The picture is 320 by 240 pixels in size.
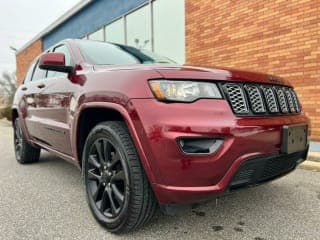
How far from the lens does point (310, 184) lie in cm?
359

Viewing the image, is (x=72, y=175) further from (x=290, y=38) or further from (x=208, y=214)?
(x=290, y=38)

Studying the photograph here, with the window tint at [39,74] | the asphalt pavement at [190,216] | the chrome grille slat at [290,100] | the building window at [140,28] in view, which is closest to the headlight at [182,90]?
the chrome grille slat at [290,100]

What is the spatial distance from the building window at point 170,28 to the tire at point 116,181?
549 centimetres

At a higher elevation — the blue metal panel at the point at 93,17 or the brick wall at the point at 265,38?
the blue metal panel at the point at 93,17

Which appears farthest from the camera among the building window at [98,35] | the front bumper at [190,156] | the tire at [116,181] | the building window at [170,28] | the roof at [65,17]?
the roof at [65,17]

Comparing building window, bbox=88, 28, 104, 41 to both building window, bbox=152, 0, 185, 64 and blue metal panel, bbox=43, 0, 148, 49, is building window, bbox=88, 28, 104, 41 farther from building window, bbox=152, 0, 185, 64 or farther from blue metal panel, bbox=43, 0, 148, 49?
building window, bbox=152, 0, 185, 64

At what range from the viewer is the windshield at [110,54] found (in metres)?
3.02

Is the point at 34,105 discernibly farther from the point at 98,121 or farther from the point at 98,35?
the point at 98,35

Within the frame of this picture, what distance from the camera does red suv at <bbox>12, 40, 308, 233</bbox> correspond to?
6.47 ft

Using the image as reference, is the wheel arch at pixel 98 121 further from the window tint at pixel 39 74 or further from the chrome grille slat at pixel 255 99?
the window tint at pixel 39 74

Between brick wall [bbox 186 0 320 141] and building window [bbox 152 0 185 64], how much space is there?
38 cm

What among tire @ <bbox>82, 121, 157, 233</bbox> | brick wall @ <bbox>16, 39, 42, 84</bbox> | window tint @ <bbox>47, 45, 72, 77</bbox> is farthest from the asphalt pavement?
brick wall @ <bbox>16, 39, 42, 84</bbox>

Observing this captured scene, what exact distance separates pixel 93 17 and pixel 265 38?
Result: 840cm

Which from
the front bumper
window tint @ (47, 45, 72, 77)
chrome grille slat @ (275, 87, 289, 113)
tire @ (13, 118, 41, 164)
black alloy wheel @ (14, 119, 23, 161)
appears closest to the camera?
the front bumper
